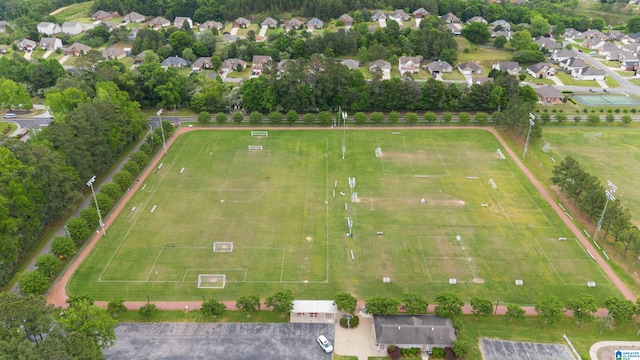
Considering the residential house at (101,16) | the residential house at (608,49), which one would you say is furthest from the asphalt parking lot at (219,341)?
the residential house at (101,16)

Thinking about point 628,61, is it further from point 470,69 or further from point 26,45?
point 26,45

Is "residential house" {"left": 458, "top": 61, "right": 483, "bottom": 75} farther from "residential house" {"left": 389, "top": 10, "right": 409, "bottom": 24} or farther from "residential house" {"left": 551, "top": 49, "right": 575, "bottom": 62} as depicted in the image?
"residential house" {"left": 389, "top": 10, "right": 409, "bottom": 24}

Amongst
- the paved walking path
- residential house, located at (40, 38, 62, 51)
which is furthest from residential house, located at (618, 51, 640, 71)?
residential house, located at (40, 38, 62, 51)

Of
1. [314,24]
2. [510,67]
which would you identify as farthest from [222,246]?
[314,24]

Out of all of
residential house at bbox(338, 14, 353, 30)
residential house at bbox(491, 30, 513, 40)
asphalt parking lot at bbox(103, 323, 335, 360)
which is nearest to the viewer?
asphalt parking lot at bbox(103, 323, 335, 360)

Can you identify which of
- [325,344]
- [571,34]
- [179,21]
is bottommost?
[325,344]

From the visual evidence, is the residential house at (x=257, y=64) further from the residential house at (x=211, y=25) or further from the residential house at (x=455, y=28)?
the residential house at (x=455, y=28)

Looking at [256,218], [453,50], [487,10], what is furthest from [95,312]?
[487,10]
